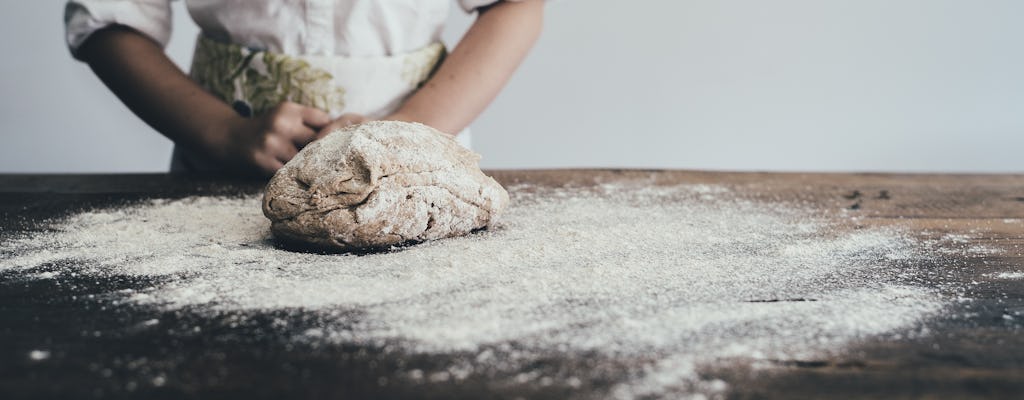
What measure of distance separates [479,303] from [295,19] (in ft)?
2.58

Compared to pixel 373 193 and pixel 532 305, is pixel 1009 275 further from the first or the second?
pixel 373 193

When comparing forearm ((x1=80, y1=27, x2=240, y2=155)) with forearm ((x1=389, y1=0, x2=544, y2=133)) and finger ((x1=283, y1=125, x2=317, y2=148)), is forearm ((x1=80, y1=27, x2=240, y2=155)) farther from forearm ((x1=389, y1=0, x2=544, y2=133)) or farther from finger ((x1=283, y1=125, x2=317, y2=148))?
forearm ((x1=389, y1=0, x2=544, y2=133))

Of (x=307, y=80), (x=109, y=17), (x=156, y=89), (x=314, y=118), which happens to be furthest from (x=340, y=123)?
(x=109, y=17)

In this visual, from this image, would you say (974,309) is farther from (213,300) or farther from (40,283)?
(40,283)

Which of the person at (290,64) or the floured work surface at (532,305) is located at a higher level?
the person at (290,64)

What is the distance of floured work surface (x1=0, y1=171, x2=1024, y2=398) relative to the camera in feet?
1.76

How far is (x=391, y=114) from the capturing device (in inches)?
50.8

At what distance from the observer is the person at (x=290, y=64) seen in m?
1.29

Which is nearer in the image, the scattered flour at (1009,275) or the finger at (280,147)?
the scattered flour at (1009,275)

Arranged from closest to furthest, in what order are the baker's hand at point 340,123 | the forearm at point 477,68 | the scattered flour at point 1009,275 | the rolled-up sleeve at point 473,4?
1. the scattered flour at point 1009,275
2. the baker's hand at point 340,123
3. the forearm at point 477,68
4. the rolled-up sleeve at point 473,4

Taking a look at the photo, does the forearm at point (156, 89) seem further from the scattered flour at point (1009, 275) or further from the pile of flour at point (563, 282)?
the scattered flour at point (1009, 275)

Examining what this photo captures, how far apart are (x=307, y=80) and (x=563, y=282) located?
0.72m

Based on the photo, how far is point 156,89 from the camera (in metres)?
1.30

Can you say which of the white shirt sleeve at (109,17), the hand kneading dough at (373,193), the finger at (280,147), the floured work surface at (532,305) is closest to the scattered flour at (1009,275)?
the floured work surface at (532,305)
